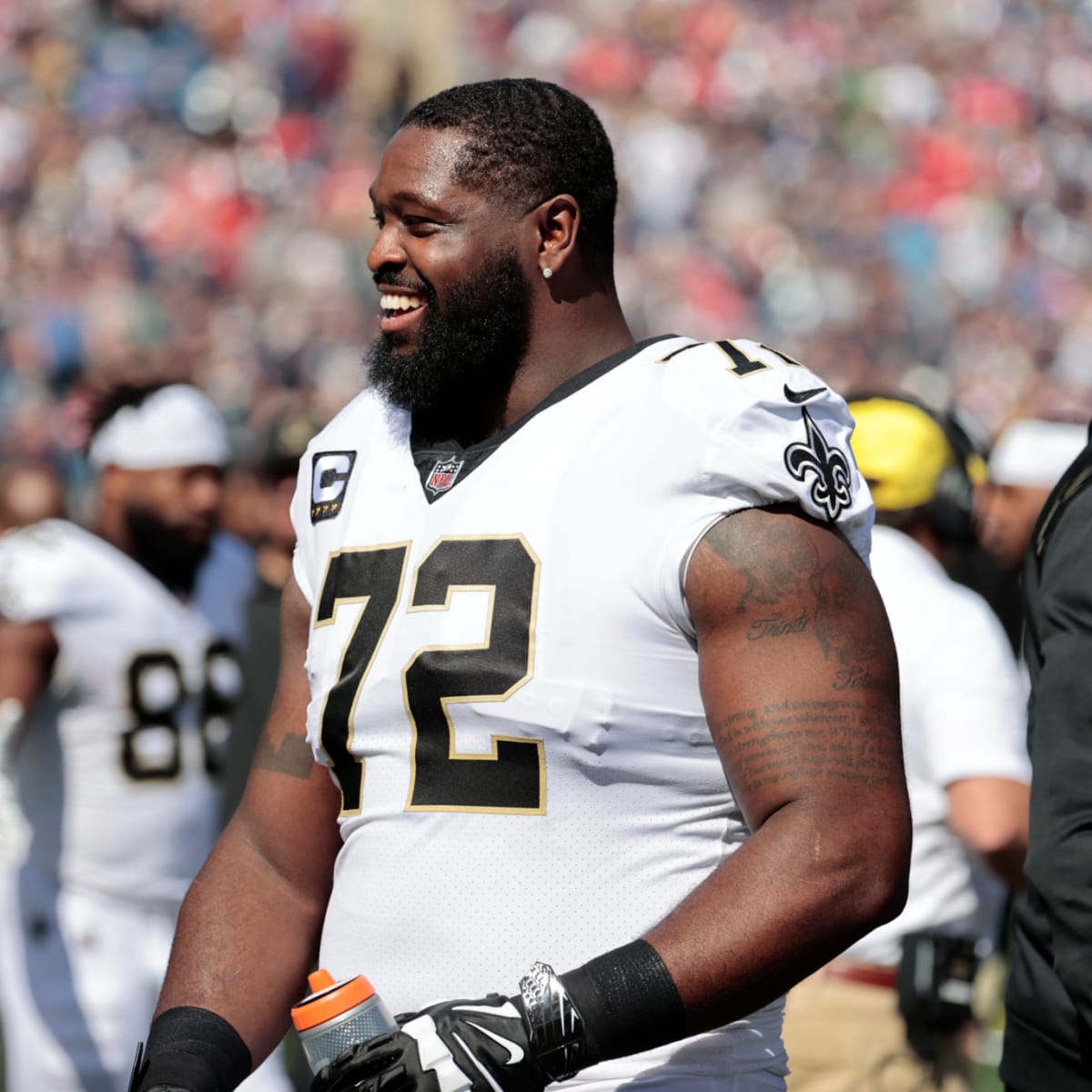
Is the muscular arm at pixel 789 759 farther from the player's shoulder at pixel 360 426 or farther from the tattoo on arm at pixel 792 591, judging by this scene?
the player's shoulder at pixel 360 426

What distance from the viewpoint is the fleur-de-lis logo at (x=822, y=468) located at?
208 centimetres

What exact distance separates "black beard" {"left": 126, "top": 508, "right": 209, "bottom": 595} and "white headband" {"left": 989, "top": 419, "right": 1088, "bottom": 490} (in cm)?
245

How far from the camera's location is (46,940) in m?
5.02

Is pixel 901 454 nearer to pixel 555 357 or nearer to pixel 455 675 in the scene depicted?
pixel 555 357

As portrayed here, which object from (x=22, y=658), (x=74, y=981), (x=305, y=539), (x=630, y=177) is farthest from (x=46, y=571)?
(x=630, y=177)

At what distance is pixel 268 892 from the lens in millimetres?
2455

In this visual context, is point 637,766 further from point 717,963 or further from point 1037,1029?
point 1037,1029

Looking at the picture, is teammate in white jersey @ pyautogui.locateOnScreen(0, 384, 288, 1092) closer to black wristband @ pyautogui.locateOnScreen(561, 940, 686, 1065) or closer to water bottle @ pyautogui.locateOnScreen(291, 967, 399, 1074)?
water bottle @ pyautogui.locateOnScreen(291, 967, 399, 1074)

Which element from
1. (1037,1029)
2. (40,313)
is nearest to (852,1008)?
(1037,1029)

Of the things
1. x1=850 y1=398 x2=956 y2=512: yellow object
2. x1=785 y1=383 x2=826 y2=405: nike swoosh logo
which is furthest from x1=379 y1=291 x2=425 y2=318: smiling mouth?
x1=850 y1=398 x2=956 y2=512: yellow object

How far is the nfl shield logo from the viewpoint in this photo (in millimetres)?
2330

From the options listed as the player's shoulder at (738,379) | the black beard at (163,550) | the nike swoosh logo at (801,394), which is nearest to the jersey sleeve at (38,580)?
the black beard at (163,550)

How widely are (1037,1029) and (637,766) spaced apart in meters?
0.75

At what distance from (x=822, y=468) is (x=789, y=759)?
1.11 feet
